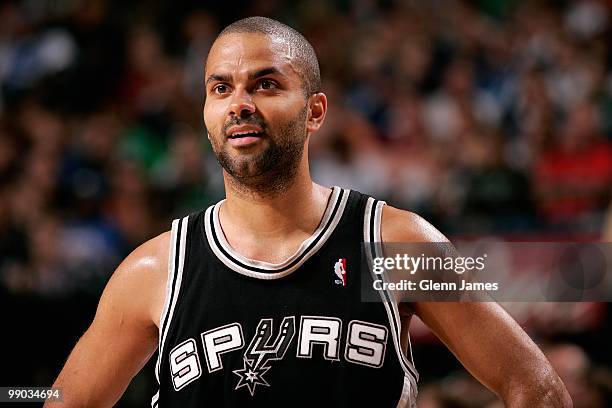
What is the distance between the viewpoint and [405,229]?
2.95 metres

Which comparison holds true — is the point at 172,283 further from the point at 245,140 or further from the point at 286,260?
the point at 245,140

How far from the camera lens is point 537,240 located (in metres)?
5.62

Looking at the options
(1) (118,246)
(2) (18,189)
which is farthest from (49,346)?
(2) (18,189)

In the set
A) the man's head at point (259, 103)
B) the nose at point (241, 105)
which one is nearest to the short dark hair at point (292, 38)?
the man's head at point (259, 103)

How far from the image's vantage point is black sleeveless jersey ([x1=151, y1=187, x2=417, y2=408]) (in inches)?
111

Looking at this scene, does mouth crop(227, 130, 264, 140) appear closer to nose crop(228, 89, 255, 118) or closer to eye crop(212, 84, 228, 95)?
nose crop(228, 89, 255, 118)

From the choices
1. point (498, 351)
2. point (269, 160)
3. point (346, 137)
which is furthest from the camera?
point (346, 137)

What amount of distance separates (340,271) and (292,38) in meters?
0.70

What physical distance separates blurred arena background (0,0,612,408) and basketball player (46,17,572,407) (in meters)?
1.78

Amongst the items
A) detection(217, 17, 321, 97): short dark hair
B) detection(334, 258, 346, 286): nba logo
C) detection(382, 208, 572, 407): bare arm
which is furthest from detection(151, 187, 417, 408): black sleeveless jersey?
detection(217, 17, 321, 97): short dark hair

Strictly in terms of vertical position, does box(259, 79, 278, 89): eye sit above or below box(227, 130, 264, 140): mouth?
A: above

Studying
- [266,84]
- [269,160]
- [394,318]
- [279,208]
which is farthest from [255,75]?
[394,318]

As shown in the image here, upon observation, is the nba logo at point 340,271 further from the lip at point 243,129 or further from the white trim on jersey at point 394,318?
the lip at point 243,129

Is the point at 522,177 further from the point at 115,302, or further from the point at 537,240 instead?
the point at 115,302
